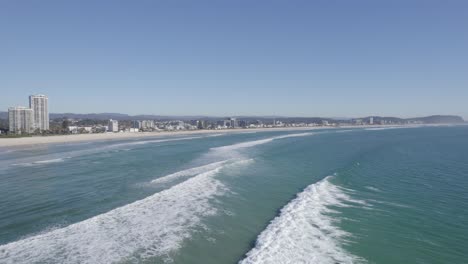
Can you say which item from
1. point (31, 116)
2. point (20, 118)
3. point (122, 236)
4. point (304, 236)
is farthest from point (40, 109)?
point (304, 236)

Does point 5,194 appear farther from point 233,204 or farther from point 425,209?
point 425,209

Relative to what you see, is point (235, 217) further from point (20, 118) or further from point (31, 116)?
point (31, 116)

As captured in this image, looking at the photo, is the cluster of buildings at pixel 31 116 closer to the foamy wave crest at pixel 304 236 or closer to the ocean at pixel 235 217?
the ocean at pixel 235 217

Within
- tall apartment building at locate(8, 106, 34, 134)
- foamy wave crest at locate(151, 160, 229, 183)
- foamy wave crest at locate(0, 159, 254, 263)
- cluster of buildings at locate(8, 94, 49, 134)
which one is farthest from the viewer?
tall apartment building at locate(8, 106, 34, 134)

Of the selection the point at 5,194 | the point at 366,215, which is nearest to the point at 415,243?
the point at 366,215

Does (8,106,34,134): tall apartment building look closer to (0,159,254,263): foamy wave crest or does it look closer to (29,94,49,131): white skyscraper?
(29,94,49,131): white skyscraper

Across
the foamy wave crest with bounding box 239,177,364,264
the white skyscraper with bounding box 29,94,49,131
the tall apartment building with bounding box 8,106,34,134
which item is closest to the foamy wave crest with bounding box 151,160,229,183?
the foamy wave crest with bounding box 239,177,364,264

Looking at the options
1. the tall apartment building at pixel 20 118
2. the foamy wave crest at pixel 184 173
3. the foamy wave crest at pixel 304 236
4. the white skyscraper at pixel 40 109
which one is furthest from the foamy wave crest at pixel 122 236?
the white skyscraper at pixel 40 109
